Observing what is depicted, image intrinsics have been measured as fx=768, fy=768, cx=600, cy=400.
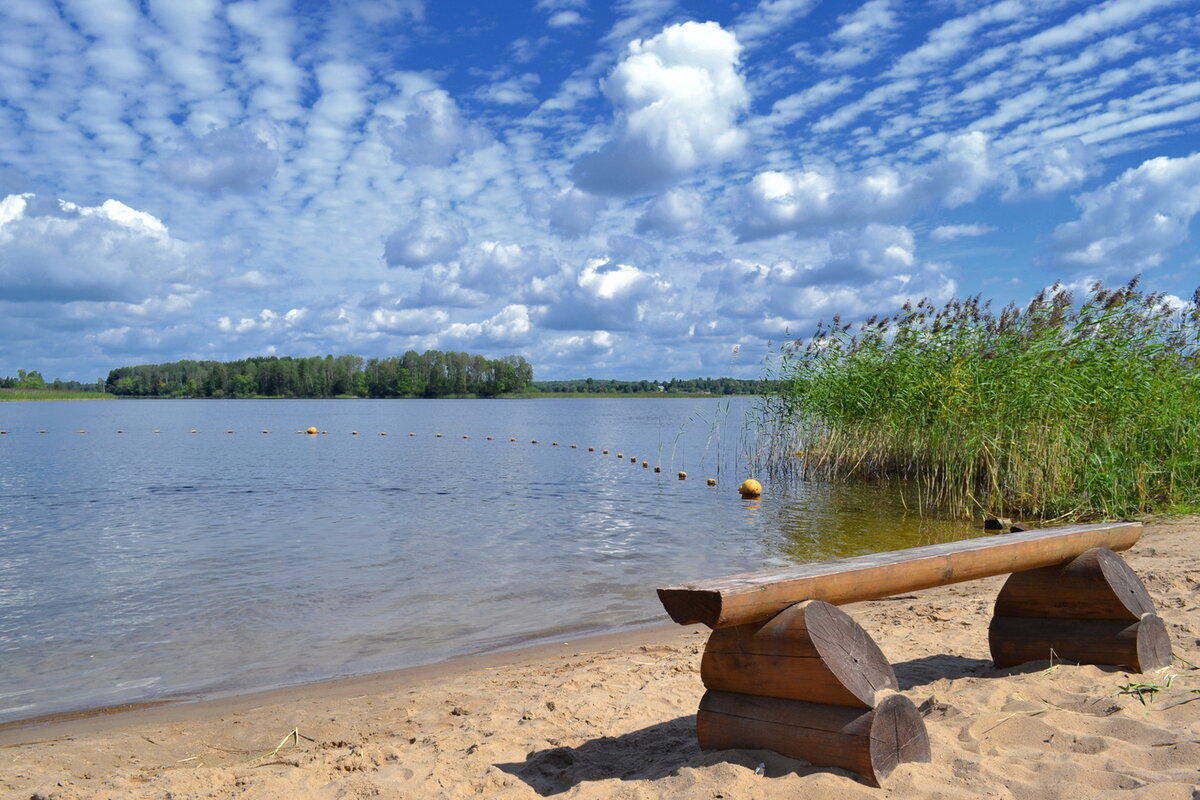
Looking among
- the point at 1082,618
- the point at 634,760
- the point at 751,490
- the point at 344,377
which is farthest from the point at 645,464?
the point at 344,377

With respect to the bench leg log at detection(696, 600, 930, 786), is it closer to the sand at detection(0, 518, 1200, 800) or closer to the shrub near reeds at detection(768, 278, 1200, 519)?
the sand at detection(0, 518, 1200, 800)

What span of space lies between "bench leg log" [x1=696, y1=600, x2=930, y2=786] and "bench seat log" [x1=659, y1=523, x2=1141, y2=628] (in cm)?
12

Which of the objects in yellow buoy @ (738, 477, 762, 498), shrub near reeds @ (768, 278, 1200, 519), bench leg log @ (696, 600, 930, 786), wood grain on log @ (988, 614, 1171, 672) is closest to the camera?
bench leg log @ (696, 600, 930, 786)

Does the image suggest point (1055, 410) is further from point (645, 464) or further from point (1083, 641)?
point (645, 464)

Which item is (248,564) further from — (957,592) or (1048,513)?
(1048,513)

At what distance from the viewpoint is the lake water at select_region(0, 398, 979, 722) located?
22.0 ft

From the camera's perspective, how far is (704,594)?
9.29 feet

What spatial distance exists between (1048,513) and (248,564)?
11522mm

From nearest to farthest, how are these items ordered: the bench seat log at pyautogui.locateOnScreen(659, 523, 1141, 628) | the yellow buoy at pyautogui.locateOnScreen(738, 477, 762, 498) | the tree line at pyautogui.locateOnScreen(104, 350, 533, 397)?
1. the bench seat log at pyautogui.locateOnScreen(659, 523, 1141, 628)
2. the yellow buoy at pyautogui.locateOnScreen(738, 477, 762, 498)
3. the tree line at pyautogui.locateOnScreen(104, 350, 533, 397)

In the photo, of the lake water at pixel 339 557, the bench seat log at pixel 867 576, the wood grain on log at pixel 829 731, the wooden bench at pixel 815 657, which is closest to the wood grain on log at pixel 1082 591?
the bench seat log at pixel 867 576

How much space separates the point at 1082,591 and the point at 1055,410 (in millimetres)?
8543

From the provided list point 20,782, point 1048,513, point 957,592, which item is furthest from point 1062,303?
point 20,782

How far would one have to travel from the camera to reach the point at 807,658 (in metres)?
3.01

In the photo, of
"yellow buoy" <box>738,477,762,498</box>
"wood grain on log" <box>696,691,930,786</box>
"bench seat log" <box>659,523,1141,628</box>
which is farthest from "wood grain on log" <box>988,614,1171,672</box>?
"yellow buoy" <box>738,477,762,498</box>
